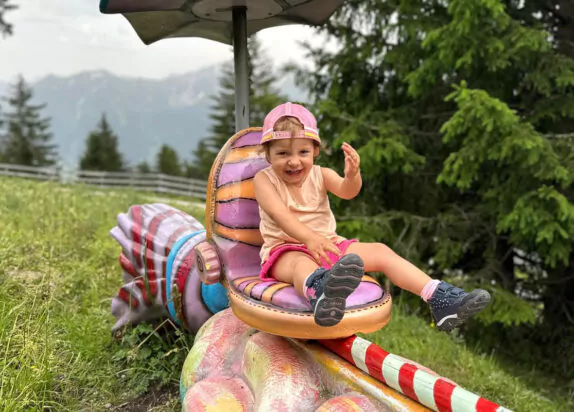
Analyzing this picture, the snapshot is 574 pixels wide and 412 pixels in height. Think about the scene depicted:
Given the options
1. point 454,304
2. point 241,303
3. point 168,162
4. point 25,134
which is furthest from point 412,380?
point 25,134

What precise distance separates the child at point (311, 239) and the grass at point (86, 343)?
114 centimetres

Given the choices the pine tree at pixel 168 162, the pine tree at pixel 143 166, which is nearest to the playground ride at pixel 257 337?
the pine tree at pixel 168 162

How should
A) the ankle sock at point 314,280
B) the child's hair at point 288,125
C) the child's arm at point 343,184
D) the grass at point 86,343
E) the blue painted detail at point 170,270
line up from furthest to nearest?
the blue painted detail at point 170,270 < the grass at point 86,343 < the child's arm at point 343,184 < the child's hair at point 288,125 < the ankle sock at point 314,280

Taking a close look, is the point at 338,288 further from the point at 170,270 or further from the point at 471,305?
the point at 170,270

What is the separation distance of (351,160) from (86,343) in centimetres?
220

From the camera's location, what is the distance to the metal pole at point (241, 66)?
294cm

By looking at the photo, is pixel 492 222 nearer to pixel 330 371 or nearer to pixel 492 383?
pixel 492 383

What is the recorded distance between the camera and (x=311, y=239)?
200 centimetres

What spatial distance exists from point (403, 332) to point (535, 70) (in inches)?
113

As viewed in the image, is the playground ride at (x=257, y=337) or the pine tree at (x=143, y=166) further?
the pine tree at (x=143, y=166)

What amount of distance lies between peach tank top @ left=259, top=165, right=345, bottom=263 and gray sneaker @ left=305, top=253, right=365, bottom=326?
465 millimetres

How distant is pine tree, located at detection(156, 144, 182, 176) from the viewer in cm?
3456

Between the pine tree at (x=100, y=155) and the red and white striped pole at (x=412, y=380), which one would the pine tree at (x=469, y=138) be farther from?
the pine tree at (x=100, y=155)

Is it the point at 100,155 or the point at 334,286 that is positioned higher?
the point at 334,286
